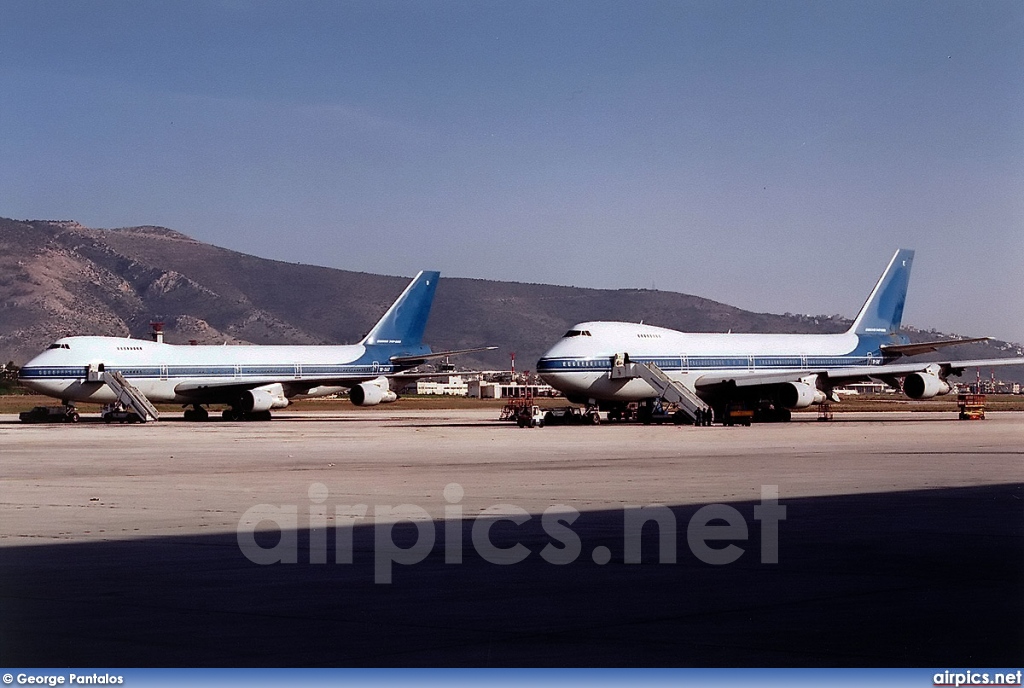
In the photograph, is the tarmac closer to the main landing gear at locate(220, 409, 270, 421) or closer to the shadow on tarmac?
the shadow on tarmac

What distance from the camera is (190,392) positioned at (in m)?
73.8

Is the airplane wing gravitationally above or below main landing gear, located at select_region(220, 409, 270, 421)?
above

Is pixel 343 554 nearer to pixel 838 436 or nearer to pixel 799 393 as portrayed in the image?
pixel 838 436

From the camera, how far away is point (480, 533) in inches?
679

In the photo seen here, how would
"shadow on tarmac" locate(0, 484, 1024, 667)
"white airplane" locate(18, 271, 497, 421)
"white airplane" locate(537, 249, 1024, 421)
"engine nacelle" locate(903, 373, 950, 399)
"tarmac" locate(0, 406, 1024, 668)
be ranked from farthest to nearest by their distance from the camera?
"white airplane" locate(18, 271, 497, 421), "engine nacelle" locate(903, 373, 950, 399), "white airplane" locate(537, 249, 1024, 421), "tarmac" locate(0, 406, 1024, 668), "shadow on tarmac" locate(0, 484, 1024, 667)

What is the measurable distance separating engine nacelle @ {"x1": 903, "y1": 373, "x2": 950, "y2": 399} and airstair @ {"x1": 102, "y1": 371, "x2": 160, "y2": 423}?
1502 inches

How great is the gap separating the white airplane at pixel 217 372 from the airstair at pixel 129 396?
199 millimetres

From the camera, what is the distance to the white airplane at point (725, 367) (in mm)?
64000

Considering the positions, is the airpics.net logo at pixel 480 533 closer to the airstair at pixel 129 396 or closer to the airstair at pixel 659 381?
the airstair at pixel 659 381

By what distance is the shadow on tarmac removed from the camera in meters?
9.27

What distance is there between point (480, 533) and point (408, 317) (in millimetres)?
73652

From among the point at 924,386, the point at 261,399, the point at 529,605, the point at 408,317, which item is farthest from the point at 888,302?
the point at 529,605

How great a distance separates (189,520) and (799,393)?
49.5 metres

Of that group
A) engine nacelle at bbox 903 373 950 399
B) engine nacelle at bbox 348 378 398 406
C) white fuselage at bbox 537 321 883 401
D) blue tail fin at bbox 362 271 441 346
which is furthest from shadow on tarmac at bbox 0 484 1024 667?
blue tail fin at bbox 362 271 441 346
